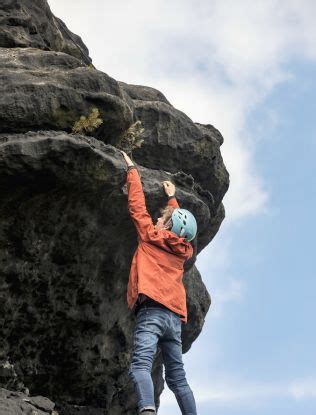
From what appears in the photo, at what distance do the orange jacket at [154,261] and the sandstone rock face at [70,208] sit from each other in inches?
A: 30.9

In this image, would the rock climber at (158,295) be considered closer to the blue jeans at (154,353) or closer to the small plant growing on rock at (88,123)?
the blue jeans at (154,353)

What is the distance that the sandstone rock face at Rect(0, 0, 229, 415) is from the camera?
42.4 ft

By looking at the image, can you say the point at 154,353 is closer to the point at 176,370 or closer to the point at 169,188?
the point at 176,370

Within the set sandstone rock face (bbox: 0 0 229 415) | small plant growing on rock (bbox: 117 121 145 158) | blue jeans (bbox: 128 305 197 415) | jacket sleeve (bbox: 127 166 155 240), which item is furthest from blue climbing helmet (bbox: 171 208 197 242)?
small plant growing on rock (bbox: 117 121 145 158)

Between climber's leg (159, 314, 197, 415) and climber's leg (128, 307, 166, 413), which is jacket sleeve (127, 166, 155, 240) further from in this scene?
climber's leg (159, 314, 197, 415)

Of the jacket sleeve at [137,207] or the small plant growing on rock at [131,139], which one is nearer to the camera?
the jacket sleeve at [137,207]

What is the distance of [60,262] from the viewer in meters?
14.1

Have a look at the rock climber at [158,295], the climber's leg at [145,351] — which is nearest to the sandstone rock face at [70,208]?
the rock climber at [158,295]

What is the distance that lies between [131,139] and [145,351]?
213 inches

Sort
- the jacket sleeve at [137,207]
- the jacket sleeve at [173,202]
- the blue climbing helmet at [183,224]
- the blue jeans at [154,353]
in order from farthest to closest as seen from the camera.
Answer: the jacket sleeve at [173,202], the blue climbing helmet at [183,224], the jacket sleeve at [137,207], the blue jeans at [154,353]

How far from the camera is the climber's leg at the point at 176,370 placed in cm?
1180

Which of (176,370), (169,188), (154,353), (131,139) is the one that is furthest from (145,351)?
(131,139)

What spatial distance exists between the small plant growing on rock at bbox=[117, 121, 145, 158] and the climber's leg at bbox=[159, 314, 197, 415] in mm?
4436

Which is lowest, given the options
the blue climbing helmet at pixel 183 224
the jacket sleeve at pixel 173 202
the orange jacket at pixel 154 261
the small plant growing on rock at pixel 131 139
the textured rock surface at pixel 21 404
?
the textured rock surface at pixel 21 404
